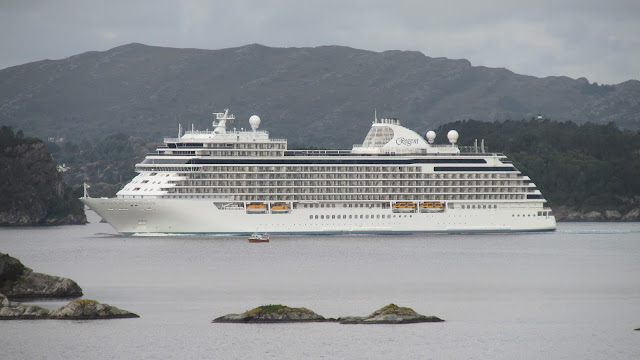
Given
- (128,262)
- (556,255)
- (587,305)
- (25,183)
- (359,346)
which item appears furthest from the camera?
(25,183)

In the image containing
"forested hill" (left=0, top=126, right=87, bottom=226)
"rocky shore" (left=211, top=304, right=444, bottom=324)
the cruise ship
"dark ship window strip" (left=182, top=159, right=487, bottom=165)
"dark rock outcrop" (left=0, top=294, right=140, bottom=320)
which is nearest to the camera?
"rocky shore" (left=211, top=304, right=444, bottom=324)

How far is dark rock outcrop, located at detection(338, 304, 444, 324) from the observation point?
148 feet

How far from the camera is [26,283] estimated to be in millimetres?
52625

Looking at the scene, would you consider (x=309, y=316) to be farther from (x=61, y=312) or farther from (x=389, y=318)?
(x=61, y=312)

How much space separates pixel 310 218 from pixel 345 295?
42835 millimetres

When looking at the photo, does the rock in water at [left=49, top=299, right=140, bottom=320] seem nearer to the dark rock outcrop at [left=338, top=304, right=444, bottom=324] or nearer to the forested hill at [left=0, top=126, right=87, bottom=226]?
the dark rock outcrop at [left=338, top=304, right=444, bottom=324]

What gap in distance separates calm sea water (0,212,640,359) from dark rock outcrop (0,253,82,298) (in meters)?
1.54

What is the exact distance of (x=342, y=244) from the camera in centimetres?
9312

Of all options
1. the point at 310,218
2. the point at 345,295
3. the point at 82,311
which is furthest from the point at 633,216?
the point at 82,311

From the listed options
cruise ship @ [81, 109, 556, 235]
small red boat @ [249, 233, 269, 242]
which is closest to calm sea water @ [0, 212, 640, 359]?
small red boat @ [249, 233, 269, 242]

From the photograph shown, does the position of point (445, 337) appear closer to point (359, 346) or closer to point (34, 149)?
point (359, 346)

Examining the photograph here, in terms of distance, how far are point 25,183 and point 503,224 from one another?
219 ft

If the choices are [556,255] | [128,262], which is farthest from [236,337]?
[556,255]

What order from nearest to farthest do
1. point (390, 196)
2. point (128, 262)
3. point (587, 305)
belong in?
1. point (587, 305)
2. point (128, 262)
3. point (390, 196)
